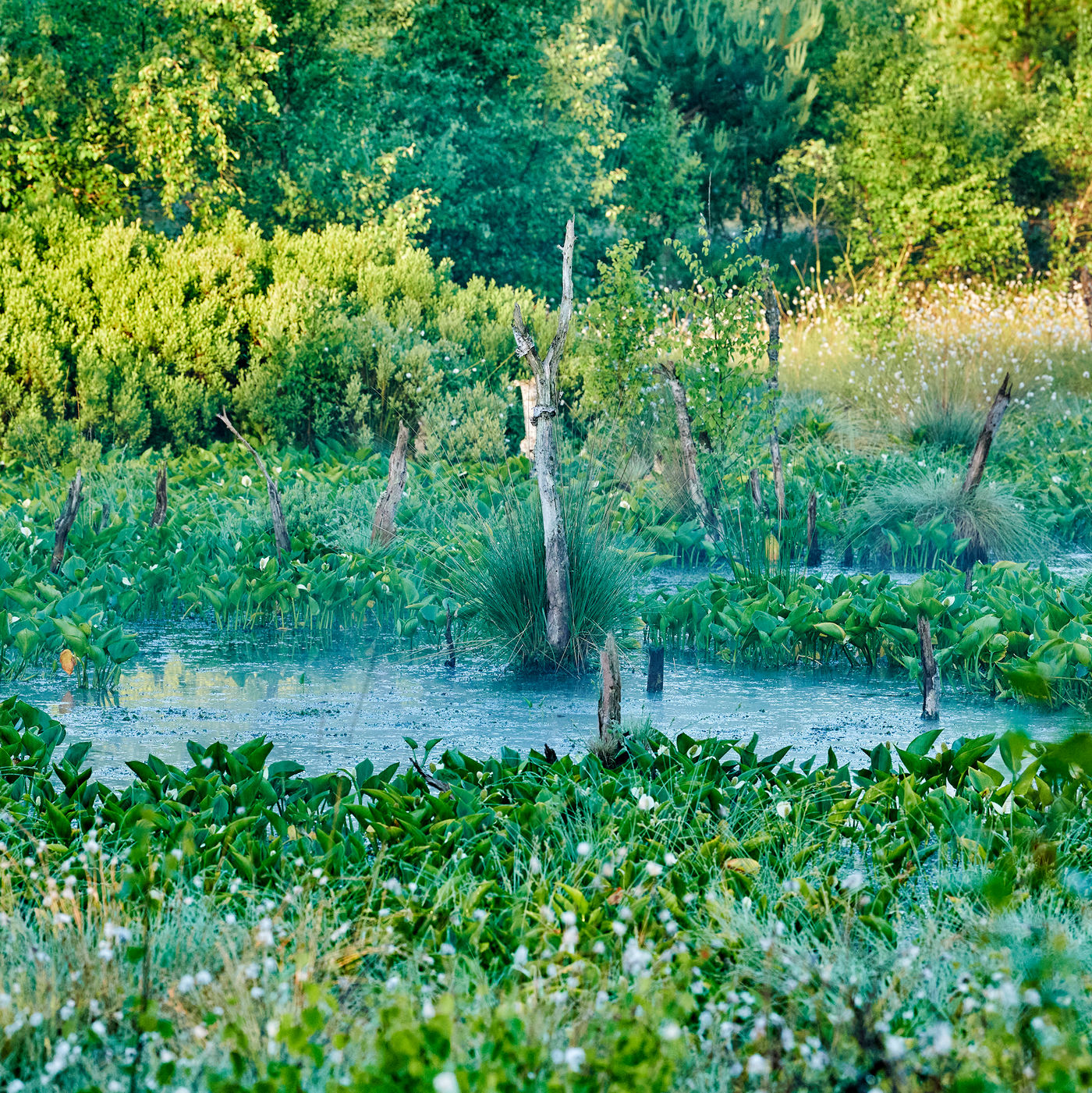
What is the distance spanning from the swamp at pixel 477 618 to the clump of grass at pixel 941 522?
29 mm

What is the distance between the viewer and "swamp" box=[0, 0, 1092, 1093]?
2.47 m

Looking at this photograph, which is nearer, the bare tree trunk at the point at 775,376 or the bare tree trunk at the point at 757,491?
the bare tree trunk at the point at 775,376

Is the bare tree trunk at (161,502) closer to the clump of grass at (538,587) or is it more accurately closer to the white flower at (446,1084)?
the clump of grass at (538,587)

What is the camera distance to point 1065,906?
3041 millimetres

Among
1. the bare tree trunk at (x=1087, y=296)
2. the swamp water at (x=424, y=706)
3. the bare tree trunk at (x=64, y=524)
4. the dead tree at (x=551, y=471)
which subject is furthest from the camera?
the bare tree trunk at (x=1087, y=296)

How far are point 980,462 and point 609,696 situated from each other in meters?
4.57

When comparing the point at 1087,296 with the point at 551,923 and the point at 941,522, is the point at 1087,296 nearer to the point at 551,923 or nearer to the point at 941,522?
the point at 941,522

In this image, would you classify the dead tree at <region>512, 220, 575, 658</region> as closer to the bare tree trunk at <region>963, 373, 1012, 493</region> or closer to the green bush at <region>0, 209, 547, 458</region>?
the bare tree trunk at <region>963, 373, 1012, 493</region>

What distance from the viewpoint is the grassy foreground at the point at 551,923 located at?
7.27 feet

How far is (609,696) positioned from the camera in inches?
157

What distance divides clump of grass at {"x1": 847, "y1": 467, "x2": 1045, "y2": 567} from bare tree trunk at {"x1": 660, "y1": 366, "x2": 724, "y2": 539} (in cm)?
83

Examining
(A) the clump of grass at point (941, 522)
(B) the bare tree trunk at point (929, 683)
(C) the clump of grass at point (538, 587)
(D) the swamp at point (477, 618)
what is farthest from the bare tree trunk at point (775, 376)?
(B) the bare tree trunk at point (929, 683)

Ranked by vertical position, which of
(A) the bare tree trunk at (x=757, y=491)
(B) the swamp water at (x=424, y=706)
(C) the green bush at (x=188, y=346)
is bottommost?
(B) the swamp water at (x=424, y=706)

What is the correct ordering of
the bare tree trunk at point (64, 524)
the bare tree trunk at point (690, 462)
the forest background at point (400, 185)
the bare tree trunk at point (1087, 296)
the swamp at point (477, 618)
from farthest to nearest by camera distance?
the bare tree trunk at point (1087, 296) → the forest background at point (400, 185) → the bare tree trunk at point (690, 462) → the bare tree trunk at point (64, 524) → the swamp at point (477, 618)
